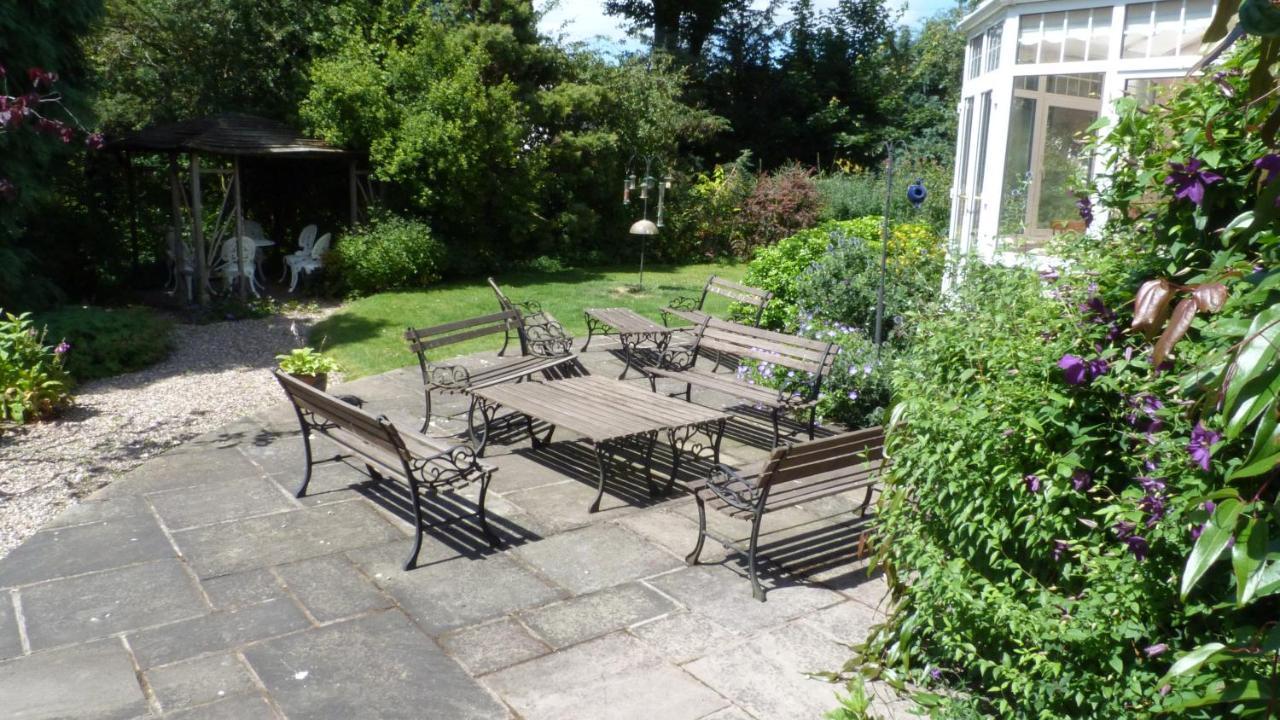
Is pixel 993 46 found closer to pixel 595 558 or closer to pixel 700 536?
pixel 700 536

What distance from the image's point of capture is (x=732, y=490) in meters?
4.91

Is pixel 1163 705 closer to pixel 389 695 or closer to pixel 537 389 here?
pixel 389 695

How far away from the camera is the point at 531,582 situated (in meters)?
4.75

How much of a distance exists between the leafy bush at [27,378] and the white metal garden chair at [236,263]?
16.5ft

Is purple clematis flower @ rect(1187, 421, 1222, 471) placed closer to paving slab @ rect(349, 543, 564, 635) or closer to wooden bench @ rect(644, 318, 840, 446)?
paving slab @ rect(349, 543, 564, 635)

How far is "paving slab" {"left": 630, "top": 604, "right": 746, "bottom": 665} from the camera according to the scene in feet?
13.3

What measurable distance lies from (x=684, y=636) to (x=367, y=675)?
138 cm

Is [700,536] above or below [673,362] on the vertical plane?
below

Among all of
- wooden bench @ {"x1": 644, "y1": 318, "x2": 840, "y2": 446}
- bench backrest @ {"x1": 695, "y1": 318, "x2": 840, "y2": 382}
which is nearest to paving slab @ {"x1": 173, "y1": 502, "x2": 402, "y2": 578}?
wooden bench @ {"x1": 644, "y1": 318, "x2": 840, "y2": 446}

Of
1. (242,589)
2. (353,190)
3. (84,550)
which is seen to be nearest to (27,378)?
(84,550)

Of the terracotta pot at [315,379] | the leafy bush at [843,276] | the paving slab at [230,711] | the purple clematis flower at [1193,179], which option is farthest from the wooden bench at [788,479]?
the terracotta pot at [315,379]

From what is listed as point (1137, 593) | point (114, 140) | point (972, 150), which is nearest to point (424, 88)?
point (114, 140)

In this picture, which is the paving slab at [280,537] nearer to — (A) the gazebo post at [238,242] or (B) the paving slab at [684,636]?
(B) the paving slab at [684,636]

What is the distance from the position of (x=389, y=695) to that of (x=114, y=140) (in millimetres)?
11754
